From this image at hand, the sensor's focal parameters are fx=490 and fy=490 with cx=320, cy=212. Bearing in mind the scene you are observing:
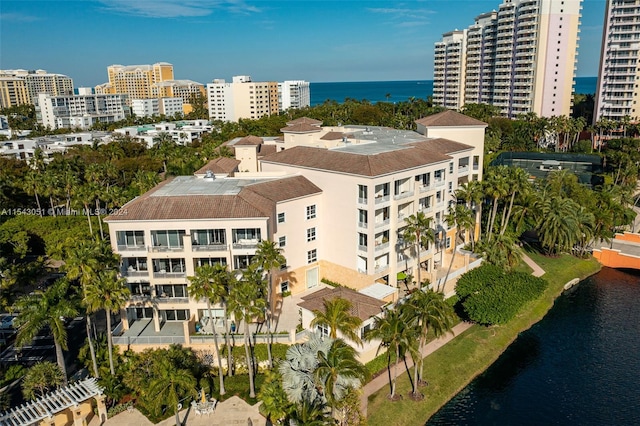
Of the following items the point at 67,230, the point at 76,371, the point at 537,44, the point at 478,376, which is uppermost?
the point at 537,44

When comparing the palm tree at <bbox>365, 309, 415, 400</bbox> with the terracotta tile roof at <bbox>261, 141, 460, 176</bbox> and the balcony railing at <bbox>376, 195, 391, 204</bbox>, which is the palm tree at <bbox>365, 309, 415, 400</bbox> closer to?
the balcony railing at <bbox>376, 195, 391, 204</bbox>

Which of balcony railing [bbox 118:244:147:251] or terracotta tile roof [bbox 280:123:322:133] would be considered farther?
terracotta tile roof [bbox 280:123:322:133]

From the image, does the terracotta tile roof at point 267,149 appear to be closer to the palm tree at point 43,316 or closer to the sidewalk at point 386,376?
the sidewalk at point 386,376

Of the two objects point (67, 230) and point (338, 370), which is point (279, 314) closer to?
point (338, 370)

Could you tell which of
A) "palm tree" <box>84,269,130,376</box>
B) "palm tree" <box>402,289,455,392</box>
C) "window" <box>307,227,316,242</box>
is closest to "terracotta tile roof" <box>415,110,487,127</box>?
"window" <box>307,227,316,242</box>

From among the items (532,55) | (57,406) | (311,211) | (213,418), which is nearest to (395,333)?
(213,418)

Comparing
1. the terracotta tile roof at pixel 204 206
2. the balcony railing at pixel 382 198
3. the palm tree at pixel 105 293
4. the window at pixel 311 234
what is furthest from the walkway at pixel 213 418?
the balcony railing at pixel 382 198

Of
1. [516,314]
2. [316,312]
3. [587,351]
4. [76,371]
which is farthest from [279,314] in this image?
[587,351]
